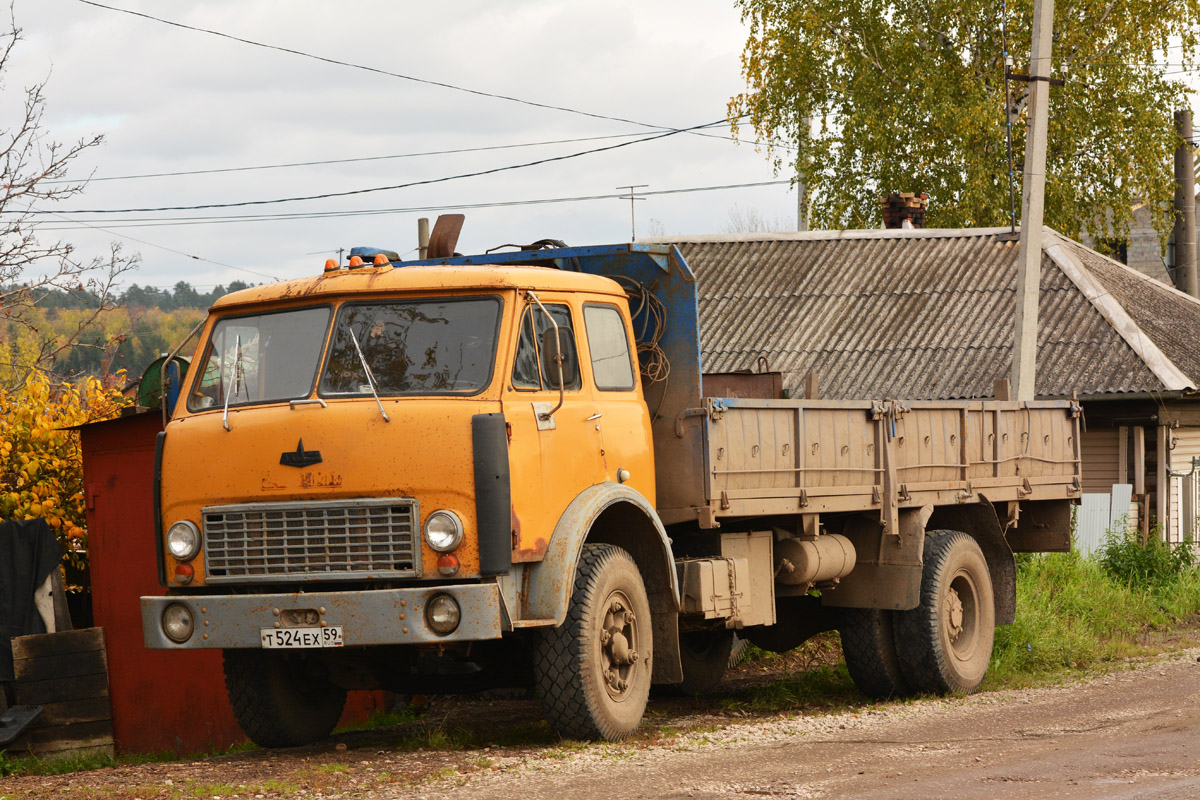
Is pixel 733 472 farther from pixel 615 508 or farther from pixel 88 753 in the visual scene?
pixel 88 753

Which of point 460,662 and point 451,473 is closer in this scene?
point 451,473

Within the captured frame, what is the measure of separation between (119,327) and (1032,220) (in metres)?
33.3

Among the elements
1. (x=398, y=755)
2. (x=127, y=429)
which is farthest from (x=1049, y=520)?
(x=127, y=429)

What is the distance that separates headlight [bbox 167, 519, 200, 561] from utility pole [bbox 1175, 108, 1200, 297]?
2494cm

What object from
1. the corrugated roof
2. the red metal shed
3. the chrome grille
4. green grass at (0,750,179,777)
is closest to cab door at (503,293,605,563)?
the chrome grille

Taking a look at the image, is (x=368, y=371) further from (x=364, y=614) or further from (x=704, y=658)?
(x=704, y=658)

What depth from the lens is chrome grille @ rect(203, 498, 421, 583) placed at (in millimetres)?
6957

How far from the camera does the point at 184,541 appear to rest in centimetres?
739

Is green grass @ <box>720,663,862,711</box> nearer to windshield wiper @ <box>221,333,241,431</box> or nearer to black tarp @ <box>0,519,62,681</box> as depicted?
windshield wiper @ <box>221,333,241,431</box>

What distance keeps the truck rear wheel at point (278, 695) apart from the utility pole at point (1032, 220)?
27.1 ft

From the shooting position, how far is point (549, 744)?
304 inches

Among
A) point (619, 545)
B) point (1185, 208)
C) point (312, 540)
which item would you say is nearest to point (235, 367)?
point (312, 540)

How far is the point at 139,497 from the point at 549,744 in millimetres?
4855

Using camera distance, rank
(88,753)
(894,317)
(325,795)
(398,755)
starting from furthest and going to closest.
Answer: (894,317)
(88,753)
(398,755)
(325,795)
